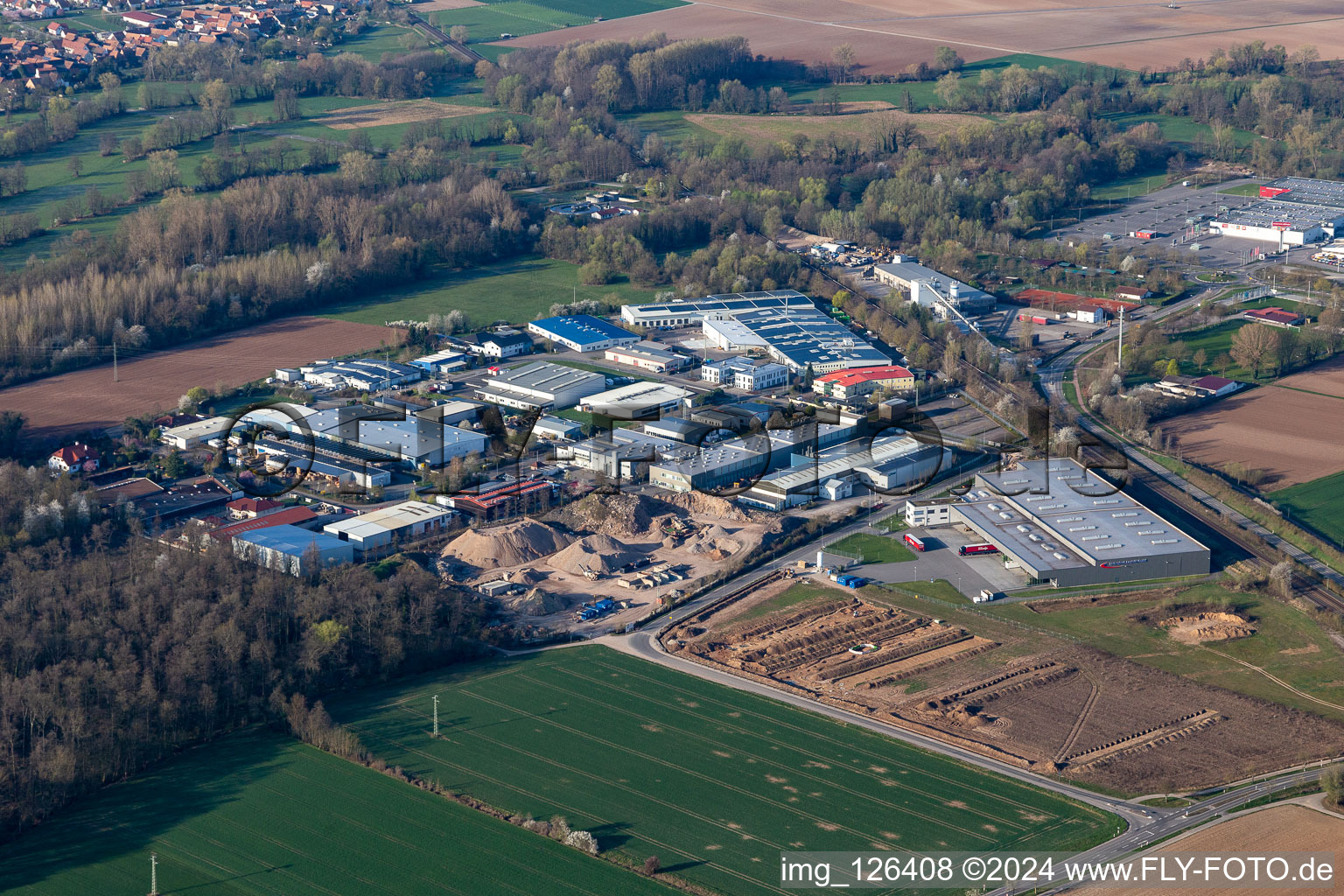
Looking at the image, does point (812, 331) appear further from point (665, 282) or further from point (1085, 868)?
point (1085, 868)

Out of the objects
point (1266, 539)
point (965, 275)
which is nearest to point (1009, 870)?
A: point (1266, 539)

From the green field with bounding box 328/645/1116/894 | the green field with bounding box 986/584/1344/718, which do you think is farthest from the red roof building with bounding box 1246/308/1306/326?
the green field with bounding box 328/645/1116/894

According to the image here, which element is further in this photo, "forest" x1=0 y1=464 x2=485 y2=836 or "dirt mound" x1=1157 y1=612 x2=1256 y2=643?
"dirt mound" x1=1157 y1=612 x2=1256 y2=643

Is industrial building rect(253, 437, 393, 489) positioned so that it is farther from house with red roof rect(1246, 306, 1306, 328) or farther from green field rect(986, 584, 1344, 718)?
house with red roof rect(1246, 306, 1306, 328)

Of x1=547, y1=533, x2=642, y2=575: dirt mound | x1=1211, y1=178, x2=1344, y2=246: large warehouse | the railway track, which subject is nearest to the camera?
the railway track

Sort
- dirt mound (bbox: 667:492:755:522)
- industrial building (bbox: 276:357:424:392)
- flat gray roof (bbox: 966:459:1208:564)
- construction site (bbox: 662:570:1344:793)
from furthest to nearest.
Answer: industrial building (bbox: 276:357:424:392), dirt mound (bbox: 667:492:755:522), flat gray roof (bbox: 966:459:1208:564), construction site (bbox: 662:570:1344:793)

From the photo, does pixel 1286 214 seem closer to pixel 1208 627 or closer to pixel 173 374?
pixel 1208 627

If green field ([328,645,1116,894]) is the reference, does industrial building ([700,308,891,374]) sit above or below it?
above

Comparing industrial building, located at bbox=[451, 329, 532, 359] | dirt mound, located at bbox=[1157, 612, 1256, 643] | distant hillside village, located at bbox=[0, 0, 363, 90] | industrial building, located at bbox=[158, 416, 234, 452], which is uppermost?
distant hillside village, located at bbox=[0, 0, 363, 90]
